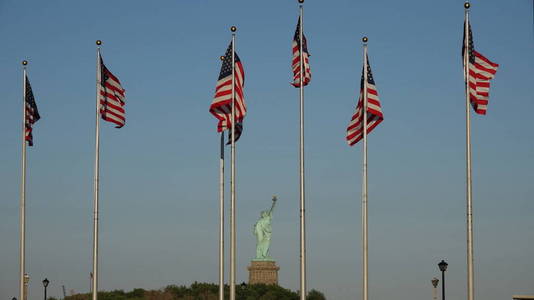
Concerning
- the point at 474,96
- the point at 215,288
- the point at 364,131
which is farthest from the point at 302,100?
the point at 215,288

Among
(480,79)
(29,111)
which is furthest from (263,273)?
(480,79)

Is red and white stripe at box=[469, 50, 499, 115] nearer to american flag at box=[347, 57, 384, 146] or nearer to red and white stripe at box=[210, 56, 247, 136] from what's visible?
american flag at box=[347, 57, 384, 146]

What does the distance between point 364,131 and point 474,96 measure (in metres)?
4.27

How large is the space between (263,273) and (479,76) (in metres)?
48.2

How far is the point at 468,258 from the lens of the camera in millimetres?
40219

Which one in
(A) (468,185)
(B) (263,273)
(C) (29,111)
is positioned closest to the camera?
(A) (468,185)

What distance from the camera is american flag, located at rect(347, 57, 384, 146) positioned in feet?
142

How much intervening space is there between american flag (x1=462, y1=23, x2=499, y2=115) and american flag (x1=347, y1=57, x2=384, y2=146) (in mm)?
3561

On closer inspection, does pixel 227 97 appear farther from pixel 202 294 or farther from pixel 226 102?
pixel 202 294

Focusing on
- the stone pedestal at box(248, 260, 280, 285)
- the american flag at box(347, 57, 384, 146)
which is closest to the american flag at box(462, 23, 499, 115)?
the american flag at box(347, 57, 384, 146)

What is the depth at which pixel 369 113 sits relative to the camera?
43312 mm

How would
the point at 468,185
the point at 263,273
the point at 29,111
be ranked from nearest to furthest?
1. the point at 468,185
2. the point at 29,111
3. the point at 263,273

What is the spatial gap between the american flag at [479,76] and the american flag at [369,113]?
356 cm

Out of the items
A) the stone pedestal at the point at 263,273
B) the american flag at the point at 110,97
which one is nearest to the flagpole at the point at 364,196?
the american flag at the point at 110,97
